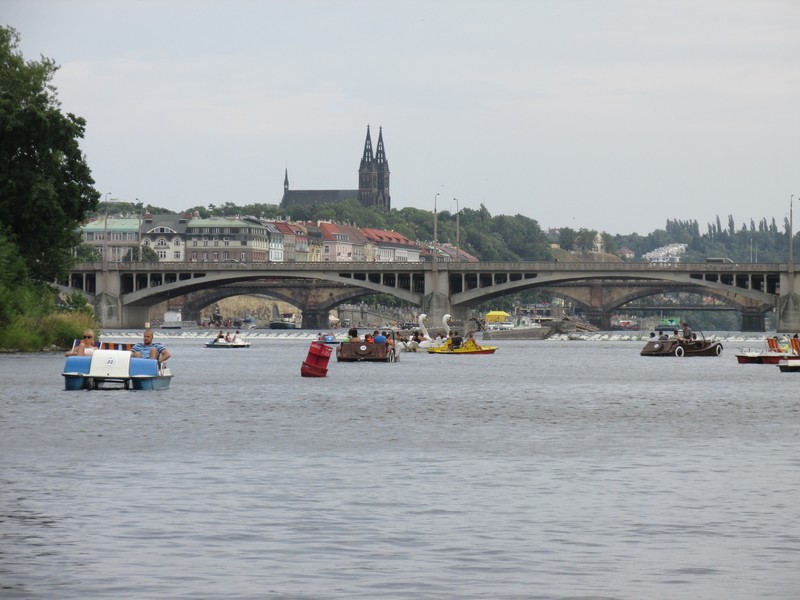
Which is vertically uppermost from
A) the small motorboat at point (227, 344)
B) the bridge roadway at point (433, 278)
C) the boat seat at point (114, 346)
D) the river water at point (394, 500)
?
the bridge roadway at point (433, 278)

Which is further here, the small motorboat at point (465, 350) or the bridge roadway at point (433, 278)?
the bridge roadway at point (433, 278)

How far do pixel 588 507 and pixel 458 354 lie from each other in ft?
306

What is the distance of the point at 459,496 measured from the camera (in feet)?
84.7

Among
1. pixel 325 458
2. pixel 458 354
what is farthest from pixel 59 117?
pixel 325 458

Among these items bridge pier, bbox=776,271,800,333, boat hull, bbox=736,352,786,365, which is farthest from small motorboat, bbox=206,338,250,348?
bridge pier, bbox=776,271,800,333

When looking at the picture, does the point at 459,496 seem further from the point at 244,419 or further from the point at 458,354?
the point at 458,354

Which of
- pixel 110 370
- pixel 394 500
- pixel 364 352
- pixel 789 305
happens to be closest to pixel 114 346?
pixel 110 370

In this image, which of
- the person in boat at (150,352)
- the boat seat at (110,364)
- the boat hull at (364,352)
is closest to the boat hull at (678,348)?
the boat hull at (364,352)

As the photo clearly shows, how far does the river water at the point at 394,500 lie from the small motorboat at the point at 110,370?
304 centimetres

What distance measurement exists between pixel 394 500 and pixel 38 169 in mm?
71323

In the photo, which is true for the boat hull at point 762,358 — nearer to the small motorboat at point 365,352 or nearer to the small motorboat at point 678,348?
the small motorboat at point 678,348

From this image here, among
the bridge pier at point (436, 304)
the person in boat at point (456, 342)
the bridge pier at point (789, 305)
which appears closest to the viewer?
the person in boat at point (456, 342)

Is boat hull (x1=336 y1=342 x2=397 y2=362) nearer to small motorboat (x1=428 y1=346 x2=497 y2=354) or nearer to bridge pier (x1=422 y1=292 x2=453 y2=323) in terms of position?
small motorboat (x1=428 y1=346 x2=497 y2=354)

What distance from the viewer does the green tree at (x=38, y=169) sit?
298 feet
